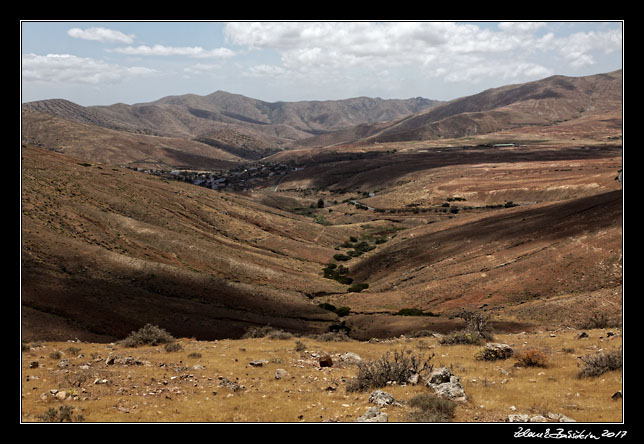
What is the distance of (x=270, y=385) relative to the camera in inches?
623

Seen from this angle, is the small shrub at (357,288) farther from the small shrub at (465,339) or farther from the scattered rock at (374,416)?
the scattered rock at (374,416)

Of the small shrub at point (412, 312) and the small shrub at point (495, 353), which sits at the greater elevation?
the small shrub at point (495, 353)

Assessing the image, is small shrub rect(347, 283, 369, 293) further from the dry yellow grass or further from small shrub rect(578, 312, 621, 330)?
the dry yellow grass

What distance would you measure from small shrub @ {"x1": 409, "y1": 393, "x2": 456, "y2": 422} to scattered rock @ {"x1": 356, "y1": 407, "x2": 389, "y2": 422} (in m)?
0.71

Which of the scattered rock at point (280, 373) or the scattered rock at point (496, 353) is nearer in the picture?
the scattered rock at point (280, 373)

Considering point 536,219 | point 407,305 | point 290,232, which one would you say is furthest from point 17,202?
point 290,232

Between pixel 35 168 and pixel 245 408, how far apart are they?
70717 mm

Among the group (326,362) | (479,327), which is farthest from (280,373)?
(479,327)

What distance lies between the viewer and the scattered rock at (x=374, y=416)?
34.7 feet

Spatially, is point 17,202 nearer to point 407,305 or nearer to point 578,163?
point 407,305

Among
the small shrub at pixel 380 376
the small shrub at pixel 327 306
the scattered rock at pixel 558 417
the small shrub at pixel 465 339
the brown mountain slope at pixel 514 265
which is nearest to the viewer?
the scattered rock at pixel 558 417

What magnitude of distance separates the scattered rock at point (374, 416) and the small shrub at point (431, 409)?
708 mm

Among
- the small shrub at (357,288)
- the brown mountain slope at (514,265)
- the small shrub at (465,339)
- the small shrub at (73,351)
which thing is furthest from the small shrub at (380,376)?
the small shrub at (357,288)

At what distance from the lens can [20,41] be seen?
31.9ft
